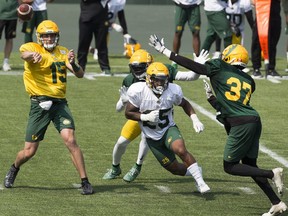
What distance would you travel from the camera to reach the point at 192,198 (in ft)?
39.1

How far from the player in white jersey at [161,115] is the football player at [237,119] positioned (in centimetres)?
37

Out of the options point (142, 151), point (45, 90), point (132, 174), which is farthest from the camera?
point (142, 151)

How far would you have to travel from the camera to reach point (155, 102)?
38.9 feet

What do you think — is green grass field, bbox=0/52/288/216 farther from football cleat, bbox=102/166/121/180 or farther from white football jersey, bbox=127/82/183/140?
white football jersey, bbox=127/82/183/140

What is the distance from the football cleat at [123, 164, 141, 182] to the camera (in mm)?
12716

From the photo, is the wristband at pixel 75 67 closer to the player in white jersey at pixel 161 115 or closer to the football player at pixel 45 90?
the football player at pixel 45 90

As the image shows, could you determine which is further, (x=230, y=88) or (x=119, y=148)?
(x=119, y=148)

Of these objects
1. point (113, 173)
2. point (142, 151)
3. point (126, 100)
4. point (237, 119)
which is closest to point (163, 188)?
point (142, 151)

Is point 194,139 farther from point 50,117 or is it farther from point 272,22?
point 272,22

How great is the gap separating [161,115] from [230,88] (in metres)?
0.92

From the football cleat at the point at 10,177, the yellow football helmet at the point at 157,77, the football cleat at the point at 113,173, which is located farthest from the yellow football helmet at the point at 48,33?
the football cleat at the point at 113,173

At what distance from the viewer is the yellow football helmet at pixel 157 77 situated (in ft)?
38.3

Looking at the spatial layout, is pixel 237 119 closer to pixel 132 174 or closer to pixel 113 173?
pixel 132 174

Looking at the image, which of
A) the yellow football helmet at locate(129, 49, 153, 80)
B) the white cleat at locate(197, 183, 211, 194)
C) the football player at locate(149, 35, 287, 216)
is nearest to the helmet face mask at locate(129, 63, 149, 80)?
the yellow football helmet at locate(129, 49, 153, 80)
